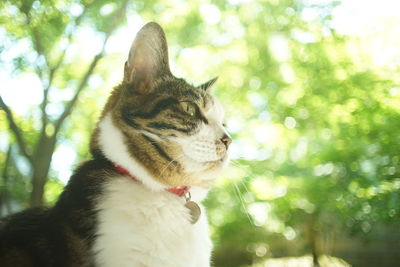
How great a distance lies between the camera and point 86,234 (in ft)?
2.62

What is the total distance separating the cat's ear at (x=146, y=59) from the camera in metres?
0.93

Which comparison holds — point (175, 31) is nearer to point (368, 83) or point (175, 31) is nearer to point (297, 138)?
point (297, 138)

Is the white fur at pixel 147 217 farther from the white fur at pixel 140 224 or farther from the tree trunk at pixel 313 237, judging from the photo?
the tree trunk at pixel 313 237

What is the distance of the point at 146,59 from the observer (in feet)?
3.15

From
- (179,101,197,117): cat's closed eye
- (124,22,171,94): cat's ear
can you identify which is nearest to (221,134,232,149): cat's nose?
(179,101,197,117): cat's closed eye

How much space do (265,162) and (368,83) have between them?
58cm

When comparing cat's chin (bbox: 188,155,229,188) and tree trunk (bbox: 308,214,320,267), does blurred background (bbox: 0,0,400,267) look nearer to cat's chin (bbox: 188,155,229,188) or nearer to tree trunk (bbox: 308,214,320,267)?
tree trunk (bbox: 308,214,320,267)

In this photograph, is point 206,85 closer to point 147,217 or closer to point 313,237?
point 147,217

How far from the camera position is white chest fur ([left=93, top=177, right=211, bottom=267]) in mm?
774

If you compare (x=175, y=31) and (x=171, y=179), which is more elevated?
(x=175, y=31)

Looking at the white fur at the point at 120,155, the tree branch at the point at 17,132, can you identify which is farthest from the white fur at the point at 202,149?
the tree branch at the point at 17,132

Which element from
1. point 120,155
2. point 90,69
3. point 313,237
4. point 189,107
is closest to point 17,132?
point 90,69

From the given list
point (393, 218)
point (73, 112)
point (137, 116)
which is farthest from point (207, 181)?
point (73, 112)

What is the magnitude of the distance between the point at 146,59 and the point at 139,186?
0.34 metres
